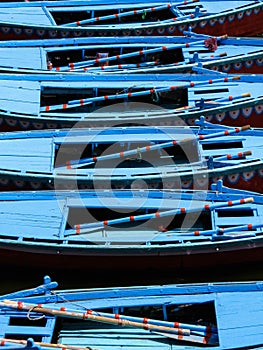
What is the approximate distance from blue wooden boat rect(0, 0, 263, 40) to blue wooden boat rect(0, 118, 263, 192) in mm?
5840

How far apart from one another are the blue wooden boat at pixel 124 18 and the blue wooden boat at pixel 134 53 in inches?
35.4

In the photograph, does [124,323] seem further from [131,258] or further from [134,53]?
[134,53]

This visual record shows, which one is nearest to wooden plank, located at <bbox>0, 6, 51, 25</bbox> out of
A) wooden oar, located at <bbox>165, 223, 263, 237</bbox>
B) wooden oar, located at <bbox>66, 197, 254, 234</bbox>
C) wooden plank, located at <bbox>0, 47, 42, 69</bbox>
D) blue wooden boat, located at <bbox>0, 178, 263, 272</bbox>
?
wooden plank, located at <bbox>0, 47, 42, 69</bbox>

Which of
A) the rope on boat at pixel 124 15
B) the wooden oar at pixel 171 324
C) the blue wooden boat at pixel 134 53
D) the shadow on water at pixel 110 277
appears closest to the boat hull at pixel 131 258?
the shadow on water at pixel 110 277

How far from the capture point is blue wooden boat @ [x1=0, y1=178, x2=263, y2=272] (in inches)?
735

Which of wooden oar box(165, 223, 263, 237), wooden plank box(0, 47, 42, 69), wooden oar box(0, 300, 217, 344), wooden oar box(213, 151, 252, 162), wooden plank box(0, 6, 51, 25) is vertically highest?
wooden plank box(0, 6, 51, 25)

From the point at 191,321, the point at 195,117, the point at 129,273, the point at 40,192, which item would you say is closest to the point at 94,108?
the point at 195,117

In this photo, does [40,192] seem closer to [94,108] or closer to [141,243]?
[141,243]

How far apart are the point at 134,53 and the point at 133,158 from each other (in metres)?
5.16

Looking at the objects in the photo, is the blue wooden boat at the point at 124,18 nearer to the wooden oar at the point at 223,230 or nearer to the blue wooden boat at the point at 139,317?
the wooden oar at the point at 223,230

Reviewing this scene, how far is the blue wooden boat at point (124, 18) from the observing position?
26.2m

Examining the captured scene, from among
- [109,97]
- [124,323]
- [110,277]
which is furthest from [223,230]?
[109,97]

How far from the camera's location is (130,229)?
19.5 metres

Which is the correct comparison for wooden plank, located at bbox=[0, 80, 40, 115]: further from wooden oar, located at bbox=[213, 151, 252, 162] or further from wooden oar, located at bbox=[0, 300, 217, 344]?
wooden oar, located at bbox=[0, 300, 217, 344]
